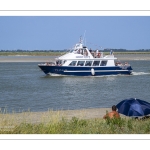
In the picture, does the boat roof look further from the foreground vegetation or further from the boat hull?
the foreground vegetation

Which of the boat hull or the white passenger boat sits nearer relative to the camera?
the white passenger boat

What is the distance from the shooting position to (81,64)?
124ft

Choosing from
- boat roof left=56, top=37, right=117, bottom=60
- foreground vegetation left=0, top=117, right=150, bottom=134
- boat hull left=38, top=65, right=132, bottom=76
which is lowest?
foreground vegetation left=0, top=117, right=150, bottom=134

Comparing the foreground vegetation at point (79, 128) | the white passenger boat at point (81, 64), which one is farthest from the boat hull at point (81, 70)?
the foreground vegetation at point (79, 128)

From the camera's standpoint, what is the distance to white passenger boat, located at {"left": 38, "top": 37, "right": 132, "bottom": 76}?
3738 cm

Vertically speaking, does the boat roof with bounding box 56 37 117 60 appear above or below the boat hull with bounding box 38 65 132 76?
above

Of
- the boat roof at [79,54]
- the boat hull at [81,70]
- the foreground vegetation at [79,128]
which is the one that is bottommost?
the foreground vegetation at [79,128]

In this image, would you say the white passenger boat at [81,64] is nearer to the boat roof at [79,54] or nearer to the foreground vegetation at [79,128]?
the boat roof at [79,54]

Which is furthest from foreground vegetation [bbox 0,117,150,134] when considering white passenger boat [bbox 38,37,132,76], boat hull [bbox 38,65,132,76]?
boat hull [bbox 38,65,132,76]

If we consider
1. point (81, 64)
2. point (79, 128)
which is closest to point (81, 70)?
point (81, 64)

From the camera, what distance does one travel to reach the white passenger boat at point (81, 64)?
3738cm
